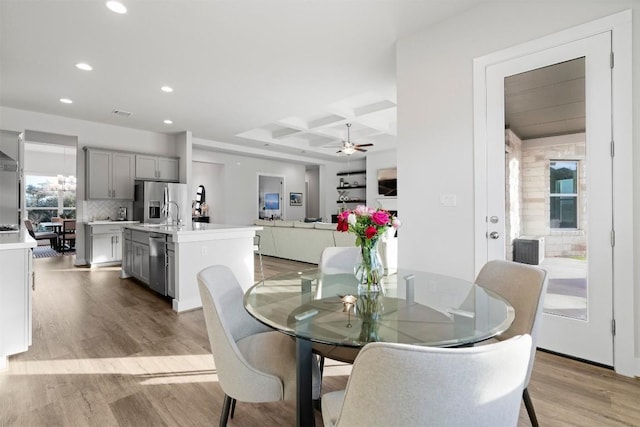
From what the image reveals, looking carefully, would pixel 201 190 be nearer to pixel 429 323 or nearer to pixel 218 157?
pixel 218 157

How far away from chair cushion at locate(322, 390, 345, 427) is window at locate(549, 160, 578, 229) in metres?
2.21

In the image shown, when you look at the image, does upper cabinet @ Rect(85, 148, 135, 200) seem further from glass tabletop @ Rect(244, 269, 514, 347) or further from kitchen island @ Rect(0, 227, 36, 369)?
Result: glass tabletop @ Rect(244, 269, 514, 347)

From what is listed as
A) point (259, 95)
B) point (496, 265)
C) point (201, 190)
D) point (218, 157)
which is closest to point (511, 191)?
point (496, 265)

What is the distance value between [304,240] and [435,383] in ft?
18.2

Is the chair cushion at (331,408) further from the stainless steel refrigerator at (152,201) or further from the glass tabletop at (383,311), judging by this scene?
the stainless steel refrigerator at (152,201)

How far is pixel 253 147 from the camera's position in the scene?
8320mm

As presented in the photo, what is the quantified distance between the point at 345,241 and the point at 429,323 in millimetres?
4191

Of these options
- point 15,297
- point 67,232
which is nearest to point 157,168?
point 67,232

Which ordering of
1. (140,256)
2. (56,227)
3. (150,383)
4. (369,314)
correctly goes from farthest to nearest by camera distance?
(56,227) → (140,256) → (150,383) → (369,314)

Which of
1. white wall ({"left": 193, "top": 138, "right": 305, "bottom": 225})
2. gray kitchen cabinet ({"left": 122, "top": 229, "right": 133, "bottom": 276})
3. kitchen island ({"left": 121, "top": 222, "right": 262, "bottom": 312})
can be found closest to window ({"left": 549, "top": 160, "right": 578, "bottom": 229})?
kitchen island ({"left": 121, "top": 222, "right": 262, "bottom": 312})

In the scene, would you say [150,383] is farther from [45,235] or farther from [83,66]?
[45,235]

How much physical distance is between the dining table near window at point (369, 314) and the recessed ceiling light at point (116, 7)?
2595 mm

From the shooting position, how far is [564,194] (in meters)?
2.36

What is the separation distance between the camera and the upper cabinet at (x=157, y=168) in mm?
6531
